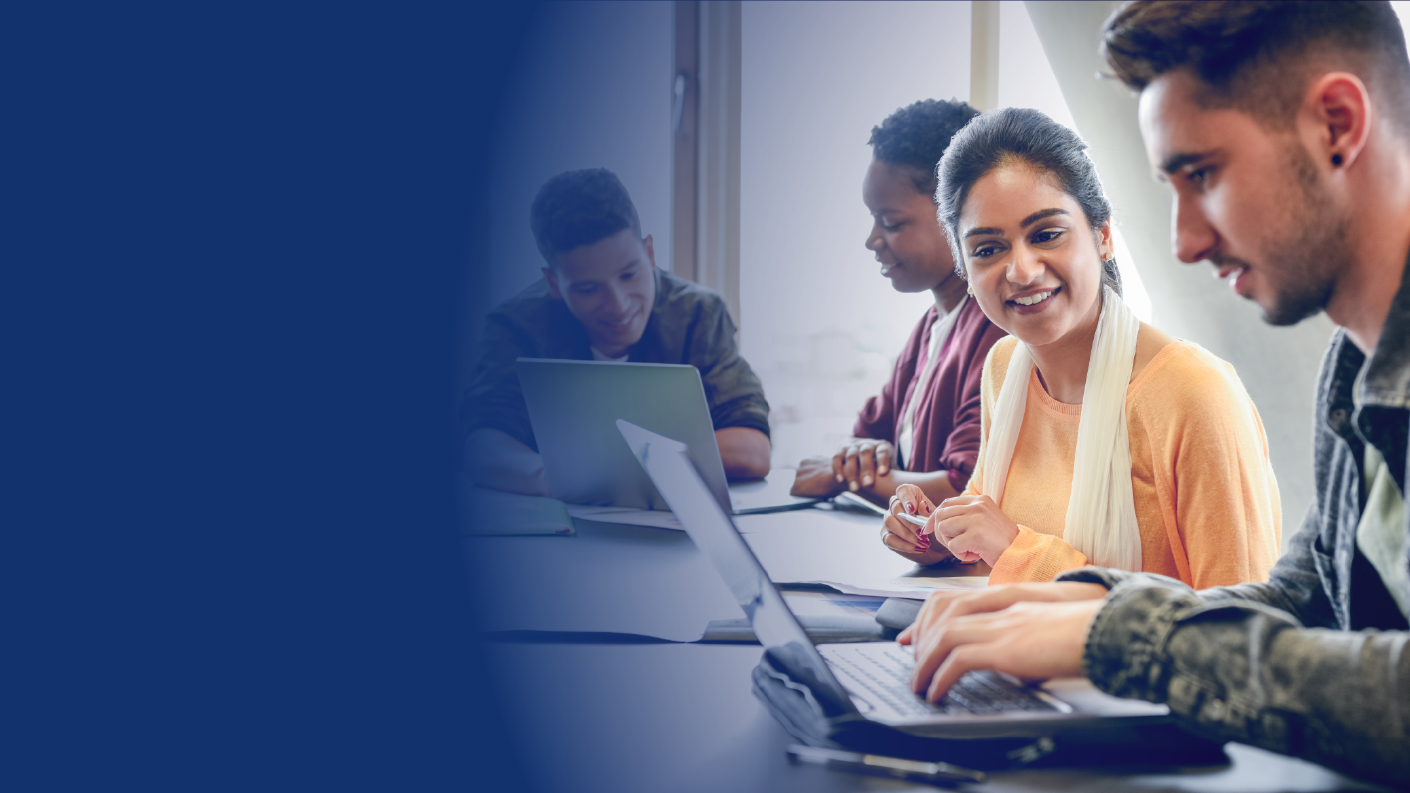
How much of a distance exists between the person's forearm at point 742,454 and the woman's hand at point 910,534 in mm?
924

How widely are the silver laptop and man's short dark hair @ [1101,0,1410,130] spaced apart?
0.42 meters

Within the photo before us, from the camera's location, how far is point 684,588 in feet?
3.65

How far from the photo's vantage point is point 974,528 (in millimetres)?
1144

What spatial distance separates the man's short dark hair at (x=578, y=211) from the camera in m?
2.23

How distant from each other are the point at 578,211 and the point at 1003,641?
1.77 meters

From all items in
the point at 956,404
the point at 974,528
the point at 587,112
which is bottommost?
the point at 974,528

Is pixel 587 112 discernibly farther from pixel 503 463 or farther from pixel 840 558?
pixel 840 558

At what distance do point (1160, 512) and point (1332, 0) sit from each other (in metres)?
0.70

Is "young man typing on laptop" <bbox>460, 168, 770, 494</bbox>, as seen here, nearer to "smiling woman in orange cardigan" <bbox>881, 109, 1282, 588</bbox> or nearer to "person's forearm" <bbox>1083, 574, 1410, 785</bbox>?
"smiling woman in orange cardigan" <bbox>881, 109, 1282, 588</bbox>

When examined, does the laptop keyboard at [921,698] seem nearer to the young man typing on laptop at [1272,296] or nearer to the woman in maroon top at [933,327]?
the young man typing on laptop at [1272,296]

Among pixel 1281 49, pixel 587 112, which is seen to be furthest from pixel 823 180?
pixel 1281 49

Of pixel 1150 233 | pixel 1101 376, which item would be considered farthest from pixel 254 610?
pixel 1150 233

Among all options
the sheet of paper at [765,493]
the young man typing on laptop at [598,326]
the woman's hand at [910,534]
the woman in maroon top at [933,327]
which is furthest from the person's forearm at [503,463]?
→ the woman's hand at [910,534]

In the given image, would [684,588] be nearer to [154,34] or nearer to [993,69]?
[154,34]
